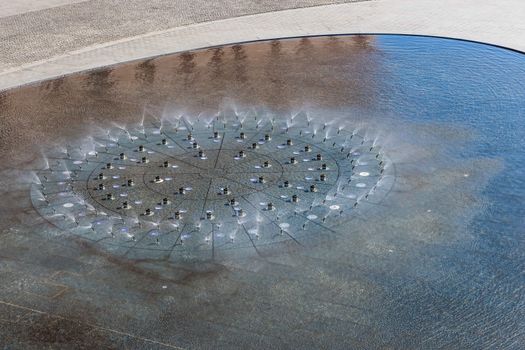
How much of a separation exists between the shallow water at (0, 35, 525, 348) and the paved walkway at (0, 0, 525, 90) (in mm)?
905

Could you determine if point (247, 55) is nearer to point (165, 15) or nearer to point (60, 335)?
point (165, 15)

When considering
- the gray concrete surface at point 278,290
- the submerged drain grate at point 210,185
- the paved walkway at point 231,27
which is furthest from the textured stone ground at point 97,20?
the gray concrete surface at point 278,290

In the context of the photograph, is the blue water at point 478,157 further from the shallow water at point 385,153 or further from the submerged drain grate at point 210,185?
the submerged drain grate at point 210,185

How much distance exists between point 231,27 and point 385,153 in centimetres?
1133

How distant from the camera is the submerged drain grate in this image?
12.9 metres

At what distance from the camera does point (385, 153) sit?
1551 centimetres

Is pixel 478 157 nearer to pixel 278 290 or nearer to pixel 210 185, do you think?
pixel 210 185

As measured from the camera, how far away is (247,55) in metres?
22.6

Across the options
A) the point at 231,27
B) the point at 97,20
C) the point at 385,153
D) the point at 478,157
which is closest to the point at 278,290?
the point at 385,153

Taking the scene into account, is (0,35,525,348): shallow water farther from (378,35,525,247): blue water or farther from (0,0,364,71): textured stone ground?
(0,0,364,71): textured stone ground

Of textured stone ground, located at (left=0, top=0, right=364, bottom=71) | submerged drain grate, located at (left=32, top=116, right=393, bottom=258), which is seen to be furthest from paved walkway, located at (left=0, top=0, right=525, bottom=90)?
submerged drain grate, located at (left=32, top=116, right=393, bottom=258)

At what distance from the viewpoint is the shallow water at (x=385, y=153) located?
1067 cm

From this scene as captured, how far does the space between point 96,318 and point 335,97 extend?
988 centimetres

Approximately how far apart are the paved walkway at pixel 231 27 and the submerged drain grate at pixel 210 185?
6.73 m
